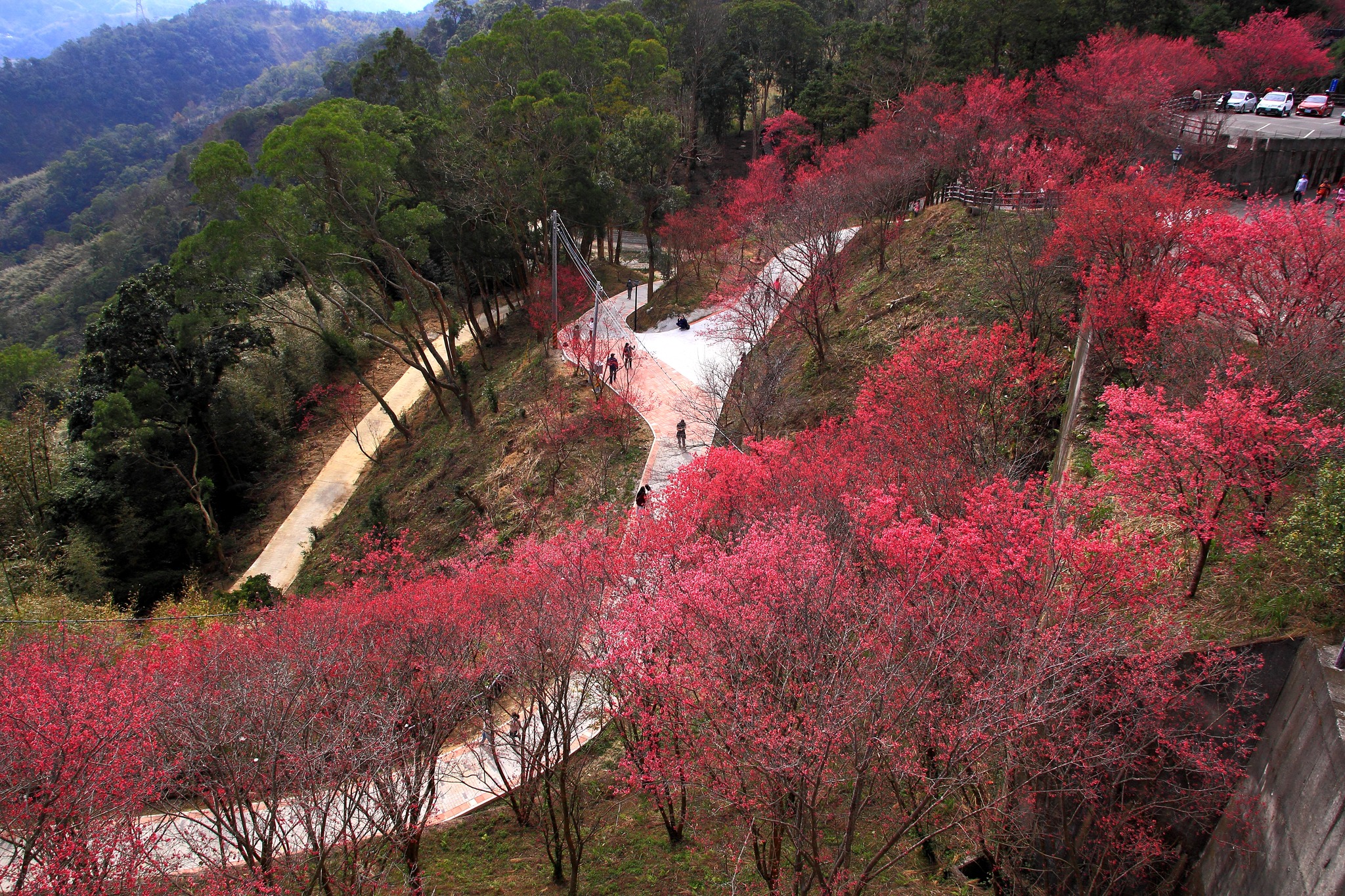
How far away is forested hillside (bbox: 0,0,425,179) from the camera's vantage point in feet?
360

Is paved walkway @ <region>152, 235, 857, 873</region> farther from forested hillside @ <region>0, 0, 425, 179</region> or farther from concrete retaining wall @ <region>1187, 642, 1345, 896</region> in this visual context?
forested hillside @ <region>0, 0, 425, 179</region>

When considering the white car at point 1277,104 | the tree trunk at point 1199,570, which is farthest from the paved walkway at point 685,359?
the white car at point 1277,104

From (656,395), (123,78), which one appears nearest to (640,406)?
(656,395)

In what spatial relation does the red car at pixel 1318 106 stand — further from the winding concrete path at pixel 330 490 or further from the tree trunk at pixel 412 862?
the tree trunk at pixel 412 862

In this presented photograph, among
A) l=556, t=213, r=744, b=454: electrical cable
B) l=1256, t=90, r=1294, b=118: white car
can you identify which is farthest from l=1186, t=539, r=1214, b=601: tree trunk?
l=1256, t=90, r=1294, b=118: white car

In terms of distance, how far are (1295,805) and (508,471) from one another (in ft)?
67.5

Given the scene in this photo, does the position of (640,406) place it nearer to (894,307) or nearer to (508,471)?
(508,471)

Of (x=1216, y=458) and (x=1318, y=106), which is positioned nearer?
(x=1216, y=458)

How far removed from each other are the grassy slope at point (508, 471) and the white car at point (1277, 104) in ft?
93.1

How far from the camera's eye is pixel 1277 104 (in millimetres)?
30547

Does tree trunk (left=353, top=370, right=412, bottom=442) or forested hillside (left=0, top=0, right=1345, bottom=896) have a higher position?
forested hillside (left=0, top=0, right=1345, bottom=896)

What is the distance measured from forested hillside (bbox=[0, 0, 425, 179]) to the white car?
13749 cm

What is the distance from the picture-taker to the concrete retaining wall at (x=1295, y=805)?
7148 millimetres

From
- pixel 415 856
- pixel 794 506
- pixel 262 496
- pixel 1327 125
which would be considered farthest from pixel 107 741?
pixel 1327 125
